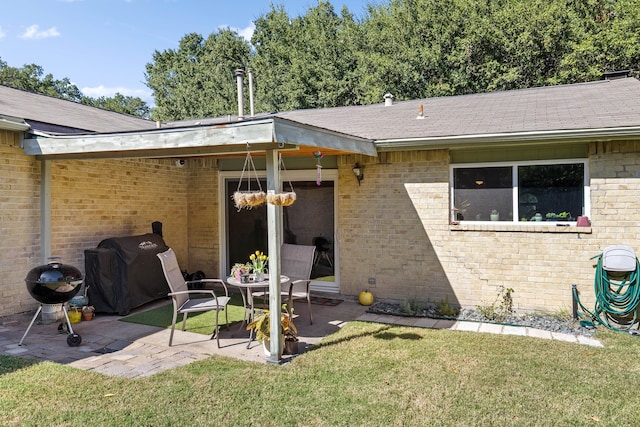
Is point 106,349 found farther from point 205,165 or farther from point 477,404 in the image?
point 205,165

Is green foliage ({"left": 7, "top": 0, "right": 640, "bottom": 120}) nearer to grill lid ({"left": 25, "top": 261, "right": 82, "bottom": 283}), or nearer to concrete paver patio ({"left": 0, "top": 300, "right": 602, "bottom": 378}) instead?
concrete paver patio ({"left": 0, "top": 300, "right": 602, "bottom": 378})

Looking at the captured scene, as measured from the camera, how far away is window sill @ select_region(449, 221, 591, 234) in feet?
21.8

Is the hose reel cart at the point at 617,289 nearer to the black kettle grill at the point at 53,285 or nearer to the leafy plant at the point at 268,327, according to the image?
the leafy plant at the point at 268,327

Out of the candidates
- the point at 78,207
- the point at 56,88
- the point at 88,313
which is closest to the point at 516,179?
the point at 88,313

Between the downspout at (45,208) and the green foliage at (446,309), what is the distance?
6.30 metres

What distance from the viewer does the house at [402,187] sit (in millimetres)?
6289

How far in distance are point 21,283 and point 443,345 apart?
617cm

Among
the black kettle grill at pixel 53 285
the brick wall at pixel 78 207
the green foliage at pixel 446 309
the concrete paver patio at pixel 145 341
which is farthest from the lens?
the green foliage at pixel 446 309

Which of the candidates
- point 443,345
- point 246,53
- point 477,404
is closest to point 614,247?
point 443,345

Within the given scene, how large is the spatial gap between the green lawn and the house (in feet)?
5.90

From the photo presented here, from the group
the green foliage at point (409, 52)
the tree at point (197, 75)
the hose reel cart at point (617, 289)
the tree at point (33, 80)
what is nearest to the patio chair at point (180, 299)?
the hose reel cart at point (617, 289)

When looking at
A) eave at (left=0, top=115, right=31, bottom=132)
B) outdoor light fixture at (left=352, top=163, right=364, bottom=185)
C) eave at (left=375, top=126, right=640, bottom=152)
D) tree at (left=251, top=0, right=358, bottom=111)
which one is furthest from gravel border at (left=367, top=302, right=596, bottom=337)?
tree at (left=251, top=0, right=358, bottom=111)

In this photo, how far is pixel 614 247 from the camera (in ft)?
20.6

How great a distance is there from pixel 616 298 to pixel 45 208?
8.60m
